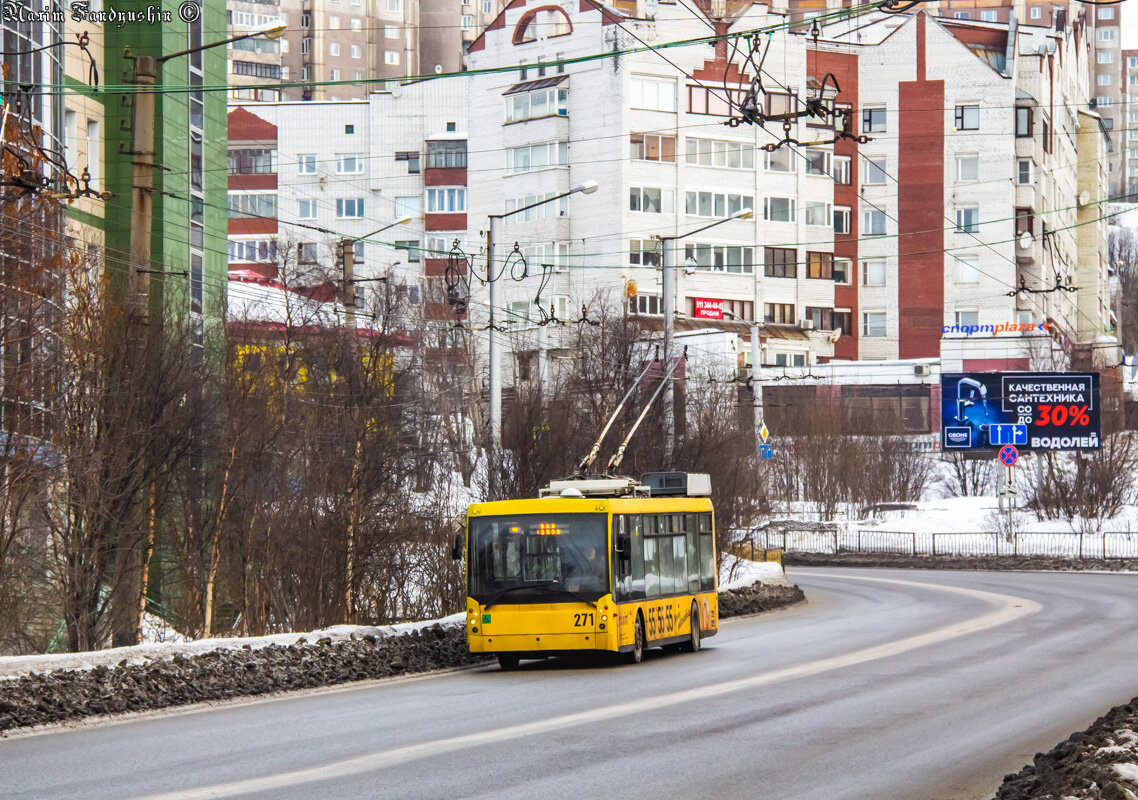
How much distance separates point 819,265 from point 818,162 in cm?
623

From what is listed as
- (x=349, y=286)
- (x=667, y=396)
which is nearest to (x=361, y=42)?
(x=349, y=286)

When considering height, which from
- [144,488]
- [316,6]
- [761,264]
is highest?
[316,6]

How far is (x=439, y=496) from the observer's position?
37.2 meters

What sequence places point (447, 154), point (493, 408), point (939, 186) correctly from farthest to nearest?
point (447, 154), point (939, 186), point (493, 408)

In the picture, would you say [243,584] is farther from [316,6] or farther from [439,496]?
[316,6]

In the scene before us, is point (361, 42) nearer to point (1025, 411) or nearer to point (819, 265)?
point (819, 265)

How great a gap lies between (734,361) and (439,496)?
4223 centimetres

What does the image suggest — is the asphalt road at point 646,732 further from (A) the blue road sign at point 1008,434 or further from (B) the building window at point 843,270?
(B) the building window at point 843,270

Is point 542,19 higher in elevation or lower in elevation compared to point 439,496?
higher

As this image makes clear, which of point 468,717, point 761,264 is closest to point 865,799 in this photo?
point 468,717

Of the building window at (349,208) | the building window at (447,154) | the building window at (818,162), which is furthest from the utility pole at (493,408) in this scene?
the building window at (349,208)

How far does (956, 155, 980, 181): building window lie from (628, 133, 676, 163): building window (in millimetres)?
20608

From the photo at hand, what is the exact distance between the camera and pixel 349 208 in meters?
118

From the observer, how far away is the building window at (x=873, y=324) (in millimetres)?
107625
